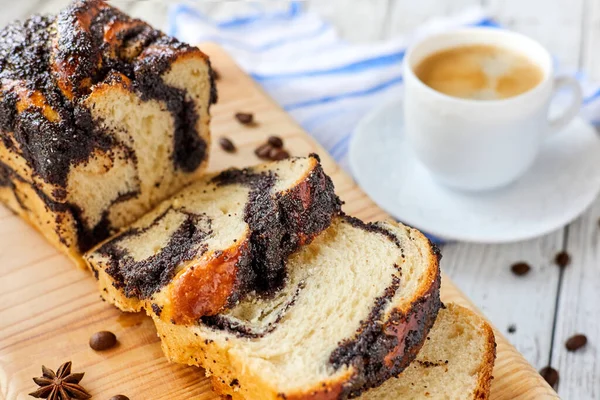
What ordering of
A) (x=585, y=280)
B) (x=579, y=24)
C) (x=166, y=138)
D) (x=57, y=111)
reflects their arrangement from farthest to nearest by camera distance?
1. (x=579, y=24)
2. (x=585, y=280)
3. (x=166, y=138)
4. (x=57, y=111)

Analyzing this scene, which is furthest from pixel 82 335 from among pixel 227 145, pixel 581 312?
pixel 581 312

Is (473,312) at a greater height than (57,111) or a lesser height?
lesser

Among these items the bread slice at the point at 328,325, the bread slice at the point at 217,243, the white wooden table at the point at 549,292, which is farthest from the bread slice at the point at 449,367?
the white wooden table at the point at 549,292

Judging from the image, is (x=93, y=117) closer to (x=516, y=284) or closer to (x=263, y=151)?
(x=263, y=151)

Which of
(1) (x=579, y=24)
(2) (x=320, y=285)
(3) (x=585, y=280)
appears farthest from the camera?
(1) (x=579, y=24)

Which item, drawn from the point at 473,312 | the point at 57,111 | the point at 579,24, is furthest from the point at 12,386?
the point at 579,24

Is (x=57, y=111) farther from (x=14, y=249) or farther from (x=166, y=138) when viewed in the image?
(x=14, y=249)

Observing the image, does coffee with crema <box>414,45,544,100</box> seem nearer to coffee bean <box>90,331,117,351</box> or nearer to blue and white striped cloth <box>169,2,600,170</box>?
blue and white striped cloth <box>169,2,600,170</box>
